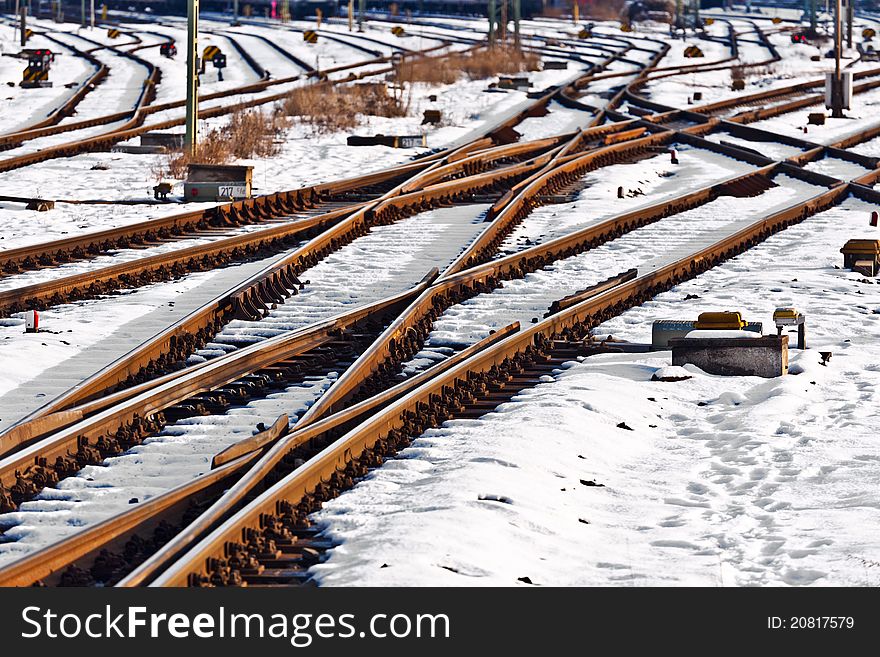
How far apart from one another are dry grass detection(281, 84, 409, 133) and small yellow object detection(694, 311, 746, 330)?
19065 millimetres

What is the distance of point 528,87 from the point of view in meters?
43.3

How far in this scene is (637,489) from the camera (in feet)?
28.5

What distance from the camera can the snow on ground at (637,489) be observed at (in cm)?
718

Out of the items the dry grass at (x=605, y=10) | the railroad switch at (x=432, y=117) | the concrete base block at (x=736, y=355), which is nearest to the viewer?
the concrete base block at (x=736, y=355)

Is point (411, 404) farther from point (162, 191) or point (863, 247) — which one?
point (162, 191)

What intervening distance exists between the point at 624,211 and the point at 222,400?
37.1 ft

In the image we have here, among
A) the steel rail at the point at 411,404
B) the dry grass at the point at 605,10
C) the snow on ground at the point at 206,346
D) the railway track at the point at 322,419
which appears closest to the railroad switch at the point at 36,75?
the snow on ground at the point at 206,346

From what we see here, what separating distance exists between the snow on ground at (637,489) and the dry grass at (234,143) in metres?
12.9

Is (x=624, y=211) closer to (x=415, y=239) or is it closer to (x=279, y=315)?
(x=415, y=239)

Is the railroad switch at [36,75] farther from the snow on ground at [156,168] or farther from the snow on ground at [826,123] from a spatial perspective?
the snow on ground at [826,123]

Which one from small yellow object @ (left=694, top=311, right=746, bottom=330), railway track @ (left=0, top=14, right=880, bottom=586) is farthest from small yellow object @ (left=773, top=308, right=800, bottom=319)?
railway track @ (left=0, top=14, right=880, bottom=586)

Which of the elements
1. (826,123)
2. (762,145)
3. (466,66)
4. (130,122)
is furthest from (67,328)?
(466,66)

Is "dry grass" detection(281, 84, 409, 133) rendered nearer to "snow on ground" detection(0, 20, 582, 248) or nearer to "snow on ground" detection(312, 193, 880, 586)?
"snow on ground" detection(0, 20, 582, 248)
